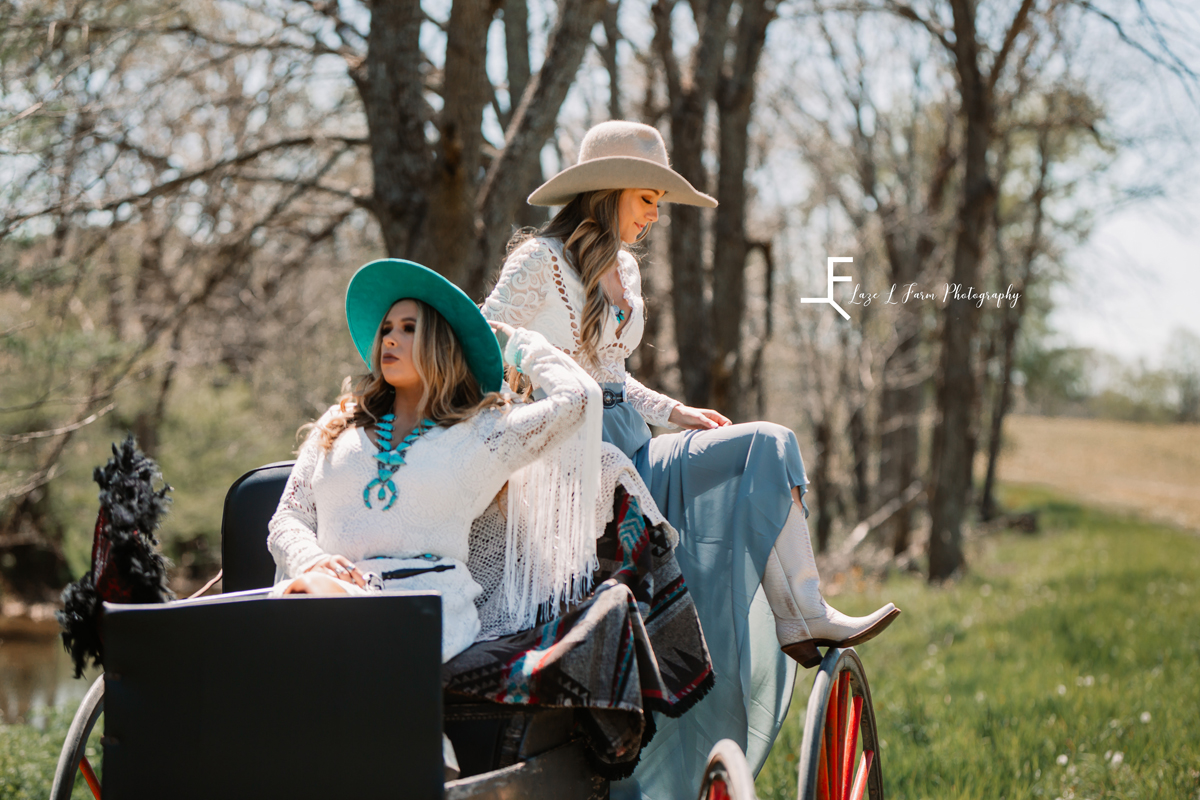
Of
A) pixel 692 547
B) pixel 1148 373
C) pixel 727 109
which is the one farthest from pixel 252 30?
pixel 1148 373

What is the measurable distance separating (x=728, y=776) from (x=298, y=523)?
1.22 m

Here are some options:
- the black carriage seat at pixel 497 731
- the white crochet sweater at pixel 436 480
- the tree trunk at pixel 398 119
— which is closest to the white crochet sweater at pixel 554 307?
the white crochet sweater at pixel 436 480

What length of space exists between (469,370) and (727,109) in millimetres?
5467

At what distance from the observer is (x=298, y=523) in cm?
253

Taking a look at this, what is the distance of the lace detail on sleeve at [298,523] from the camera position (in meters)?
2.39

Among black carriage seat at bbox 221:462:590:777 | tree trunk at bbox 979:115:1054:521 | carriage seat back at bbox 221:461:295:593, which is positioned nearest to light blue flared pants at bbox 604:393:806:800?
black carriage seat at bbox 221:462:590:777

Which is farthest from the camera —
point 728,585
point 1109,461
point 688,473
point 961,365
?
point 1109,461

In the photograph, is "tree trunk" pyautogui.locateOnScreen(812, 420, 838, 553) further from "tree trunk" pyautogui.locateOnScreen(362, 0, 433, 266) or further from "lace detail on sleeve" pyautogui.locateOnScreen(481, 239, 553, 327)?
"lace detail on sleeve" pyautogui.locateOnScreen(481, 239, 553, 327)

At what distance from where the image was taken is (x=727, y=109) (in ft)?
24.8

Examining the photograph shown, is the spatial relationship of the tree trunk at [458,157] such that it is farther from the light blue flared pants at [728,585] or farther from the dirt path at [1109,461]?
the dirt path at [1109,461]

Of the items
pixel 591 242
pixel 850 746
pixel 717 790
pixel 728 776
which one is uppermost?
pixel 591 242

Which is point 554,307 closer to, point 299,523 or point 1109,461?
point 299,523

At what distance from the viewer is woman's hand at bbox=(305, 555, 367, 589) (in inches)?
90.4

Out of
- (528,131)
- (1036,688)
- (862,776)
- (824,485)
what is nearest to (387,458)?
(862,776)
